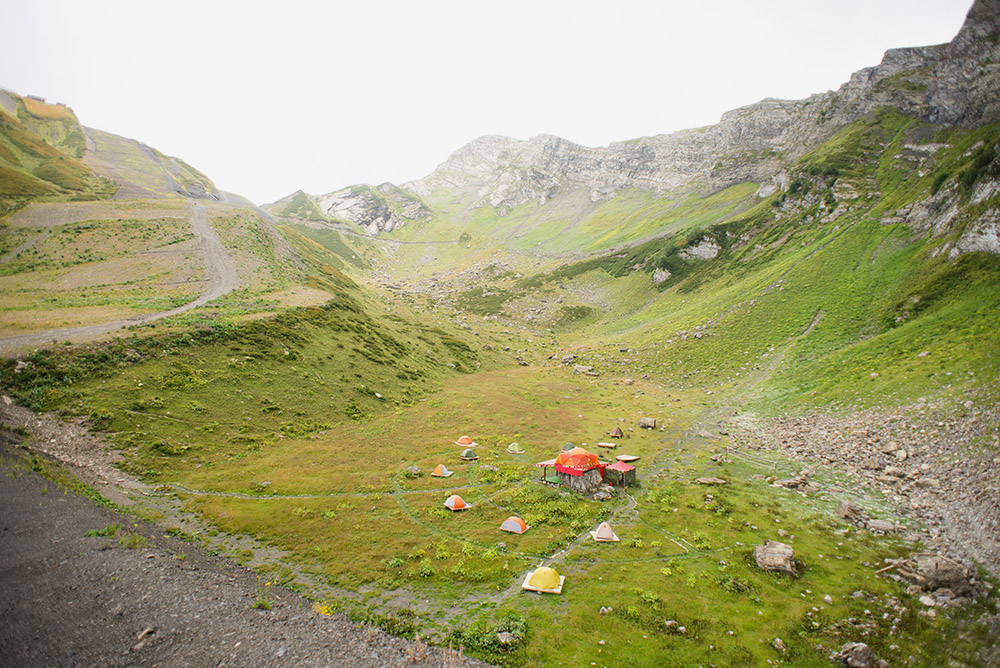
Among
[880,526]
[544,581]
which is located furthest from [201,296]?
[880,526]

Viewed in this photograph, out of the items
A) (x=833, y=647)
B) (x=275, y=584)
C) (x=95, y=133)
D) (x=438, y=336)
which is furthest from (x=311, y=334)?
(x=95, y=133)

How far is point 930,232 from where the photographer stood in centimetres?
4969

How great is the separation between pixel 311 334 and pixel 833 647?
166 feet

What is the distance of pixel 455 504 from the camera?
78.7ft

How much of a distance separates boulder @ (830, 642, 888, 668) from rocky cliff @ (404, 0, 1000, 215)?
91.8 m

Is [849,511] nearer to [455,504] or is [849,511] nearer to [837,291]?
[455,504]

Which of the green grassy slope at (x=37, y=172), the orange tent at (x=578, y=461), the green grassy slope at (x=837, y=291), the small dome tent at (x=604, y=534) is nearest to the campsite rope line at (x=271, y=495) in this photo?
the orange tent at (x=578, y=461)

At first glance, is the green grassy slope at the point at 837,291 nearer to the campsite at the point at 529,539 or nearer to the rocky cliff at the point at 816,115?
the rocky cliff at the point at 816,115

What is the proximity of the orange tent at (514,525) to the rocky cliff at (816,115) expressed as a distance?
96143 millimetres

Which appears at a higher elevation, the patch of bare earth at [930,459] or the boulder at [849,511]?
A: the patch of bare earth at [930,459]

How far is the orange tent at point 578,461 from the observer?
27.1 m

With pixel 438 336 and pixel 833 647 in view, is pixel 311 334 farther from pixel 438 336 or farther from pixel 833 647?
pixel 833 647

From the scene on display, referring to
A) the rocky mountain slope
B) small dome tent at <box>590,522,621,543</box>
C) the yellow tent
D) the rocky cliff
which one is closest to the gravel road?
the yellow tent

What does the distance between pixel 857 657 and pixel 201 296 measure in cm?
6616
